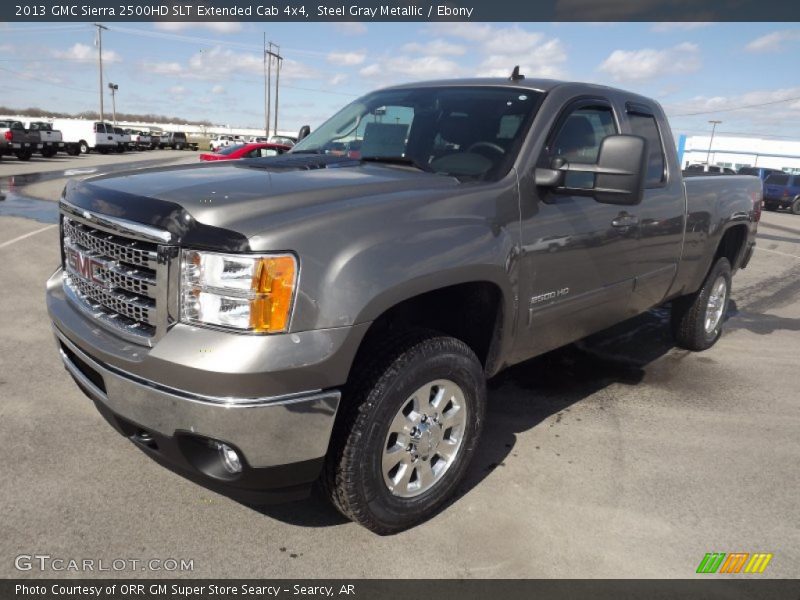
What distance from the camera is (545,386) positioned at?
456cm

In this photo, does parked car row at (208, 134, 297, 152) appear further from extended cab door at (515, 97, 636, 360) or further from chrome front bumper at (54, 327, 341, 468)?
chrome front bumper at (54, 327, 341, 468)

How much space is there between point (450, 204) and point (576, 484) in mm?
1620

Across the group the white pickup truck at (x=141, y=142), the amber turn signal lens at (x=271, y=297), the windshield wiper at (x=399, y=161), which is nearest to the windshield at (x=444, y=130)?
the windshield wiper at (x=399, y=161)

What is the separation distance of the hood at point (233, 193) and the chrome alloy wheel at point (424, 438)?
2.89 ft

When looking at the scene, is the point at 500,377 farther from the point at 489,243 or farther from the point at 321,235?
the point at 321,235

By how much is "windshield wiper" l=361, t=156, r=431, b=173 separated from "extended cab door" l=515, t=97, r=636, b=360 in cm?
53

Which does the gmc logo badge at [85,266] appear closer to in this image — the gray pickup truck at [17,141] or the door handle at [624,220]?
the door handle at [624,220]

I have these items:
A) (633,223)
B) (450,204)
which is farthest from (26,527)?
(633,223)

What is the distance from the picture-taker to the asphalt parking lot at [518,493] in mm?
2578

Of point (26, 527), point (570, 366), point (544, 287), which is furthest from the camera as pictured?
point (570, 366)

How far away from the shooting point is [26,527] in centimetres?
263

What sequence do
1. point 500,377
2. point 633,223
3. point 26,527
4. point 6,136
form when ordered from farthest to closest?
point 6,136 < point 500,377 < point 633,223 < point 26,527

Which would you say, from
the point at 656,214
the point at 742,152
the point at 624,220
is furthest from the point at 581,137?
the point at 742,152

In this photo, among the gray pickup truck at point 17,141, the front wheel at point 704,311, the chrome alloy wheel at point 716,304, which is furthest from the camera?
the gray pickup truck at point 17,141
